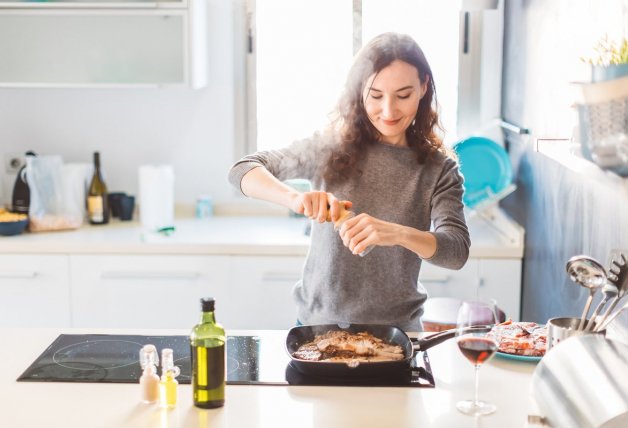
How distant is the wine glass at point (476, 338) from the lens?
1.63 meters

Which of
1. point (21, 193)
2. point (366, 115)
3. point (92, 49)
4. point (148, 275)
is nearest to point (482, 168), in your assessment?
point (366, 115)

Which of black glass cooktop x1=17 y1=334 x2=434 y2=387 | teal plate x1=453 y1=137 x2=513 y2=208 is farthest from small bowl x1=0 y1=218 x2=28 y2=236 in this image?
teal plate x1=453 y1=137 x2=513 y2=208

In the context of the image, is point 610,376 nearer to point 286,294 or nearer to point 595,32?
point 595,32

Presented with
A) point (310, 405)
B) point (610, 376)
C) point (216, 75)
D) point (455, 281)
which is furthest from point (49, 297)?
point (610, 376)

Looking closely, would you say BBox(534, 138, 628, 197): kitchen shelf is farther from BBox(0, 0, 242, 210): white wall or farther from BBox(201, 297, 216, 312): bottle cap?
BBox(0, 0, 242, 210): white wall

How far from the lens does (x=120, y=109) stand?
4.01m

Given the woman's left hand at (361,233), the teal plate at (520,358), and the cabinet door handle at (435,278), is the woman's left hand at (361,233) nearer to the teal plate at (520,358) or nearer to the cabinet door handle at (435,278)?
the teal plate at (520,358)

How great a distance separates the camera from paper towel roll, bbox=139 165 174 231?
3736 mm

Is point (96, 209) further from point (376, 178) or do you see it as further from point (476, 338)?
point (476, 338)

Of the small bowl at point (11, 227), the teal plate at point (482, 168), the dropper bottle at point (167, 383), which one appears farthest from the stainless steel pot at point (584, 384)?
the small bowl at point (11, 227)

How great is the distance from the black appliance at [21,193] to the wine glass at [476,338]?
8.47 ft

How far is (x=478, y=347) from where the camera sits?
5.32 feet

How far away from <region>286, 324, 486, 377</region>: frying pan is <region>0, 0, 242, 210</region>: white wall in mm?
2121

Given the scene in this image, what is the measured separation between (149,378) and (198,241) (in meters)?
1.72
